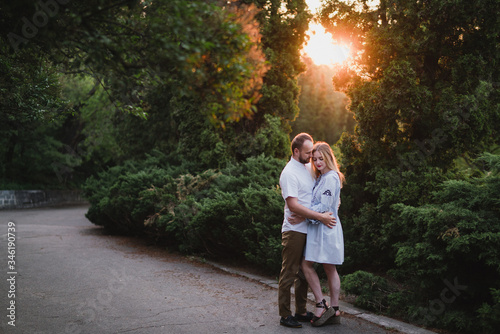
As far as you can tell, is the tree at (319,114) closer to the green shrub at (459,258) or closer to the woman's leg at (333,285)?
the green shrub at (459,258)

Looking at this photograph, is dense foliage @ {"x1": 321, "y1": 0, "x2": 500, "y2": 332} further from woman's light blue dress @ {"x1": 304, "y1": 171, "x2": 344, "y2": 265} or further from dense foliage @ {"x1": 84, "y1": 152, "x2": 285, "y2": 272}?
dense foliage @ {"x1": 84, "y1": 152, "x2": 285, "y2": 272}

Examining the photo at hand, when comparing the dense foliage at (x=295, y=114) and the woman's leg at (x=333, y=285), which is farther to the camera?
the woman's leg at (x=333, y=285)

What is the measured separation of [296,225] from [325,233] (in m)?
0.34

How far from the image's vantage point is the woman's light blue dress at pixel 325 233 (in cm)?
463

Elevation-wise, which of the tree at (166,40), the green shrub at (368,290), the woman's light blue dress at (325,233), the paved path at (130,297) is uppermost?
the tree at (166,40)

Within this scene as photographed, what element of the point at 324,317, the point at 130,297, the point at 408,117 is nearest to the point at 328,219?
the point at 324,317

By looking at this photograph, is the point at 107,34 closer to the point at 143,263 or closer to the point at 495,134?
the point at 143,263

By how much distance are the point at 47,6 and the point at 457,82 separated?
622 cm

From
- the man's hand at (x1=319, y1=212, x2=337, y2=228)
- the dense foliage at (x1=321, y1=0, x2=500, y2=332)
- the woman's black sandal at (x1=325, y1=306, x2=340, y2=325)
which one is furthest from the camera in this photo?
the dense foliage at (x1=321, y1=0, x2=500, y2=332)

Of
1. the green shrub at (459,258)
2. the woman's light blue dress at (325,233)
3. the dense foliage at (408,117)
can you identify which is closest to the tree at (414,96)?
the dense foliage at (408,117)

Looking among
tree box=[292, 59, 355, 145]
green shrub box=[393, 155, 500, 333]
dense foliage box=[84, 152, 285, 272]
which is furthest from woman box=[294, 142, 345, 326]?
tree box=[292, 59, 355, 145]

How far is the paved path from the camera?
465cm

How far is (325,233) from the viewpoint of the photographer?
4.66 meters

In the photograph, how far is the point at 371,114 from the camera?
7.37 metres
